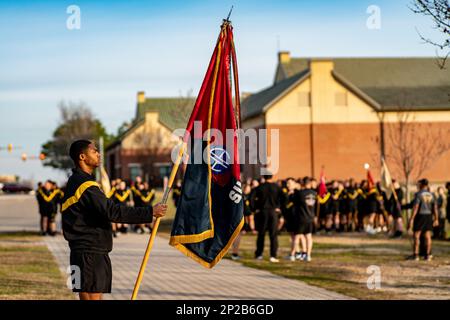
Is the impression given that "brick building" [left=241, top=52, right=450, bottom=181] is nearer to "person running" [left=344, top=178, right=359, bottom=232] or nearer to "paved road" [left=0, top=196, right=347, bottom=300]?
"person running" [left=344, top=178, right=359, bottom=232]

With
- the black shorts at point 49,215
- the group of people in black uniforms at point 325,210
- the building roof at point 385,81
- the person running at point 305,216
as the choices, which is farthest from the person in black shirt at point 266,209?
the building roof at point 385,81

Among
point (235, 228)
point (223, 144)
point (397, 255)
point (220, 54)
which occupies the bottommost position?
point (397, 255)

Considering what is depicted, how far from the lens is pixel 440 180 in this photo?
216 feet

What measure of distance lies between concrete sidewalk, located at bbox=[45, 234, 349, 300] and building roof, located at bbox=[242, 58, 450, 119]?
41580mm

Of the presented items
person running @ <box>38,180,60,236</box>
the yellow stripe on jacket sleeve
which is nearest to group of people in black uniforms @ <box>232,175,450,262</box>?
person running @ <box>38,180,60,236</box>

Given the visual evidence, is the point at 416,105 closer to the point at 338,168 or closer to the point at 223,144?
the point at 338,168

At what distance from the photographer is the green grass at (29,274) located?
577 inches

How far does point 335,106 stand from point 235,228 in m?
55.5

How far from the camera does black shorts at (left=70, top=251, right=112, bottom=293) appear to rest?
25.9ft

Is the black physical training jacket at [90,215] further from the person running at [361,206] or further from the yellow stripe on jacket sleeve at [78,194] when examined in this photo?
the person running at [361,206]

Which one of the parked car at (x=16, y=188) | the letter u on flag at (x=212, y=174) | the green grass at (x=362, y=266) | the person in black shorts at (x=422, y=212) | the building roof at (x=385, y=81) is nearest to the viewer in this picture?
the letter u on flag at (x=212, y=174)

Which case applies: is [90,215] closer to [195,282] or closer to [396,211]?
[195,282]

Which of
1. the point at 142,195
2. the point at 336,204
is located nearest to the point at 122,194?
the point at 142,195
